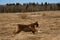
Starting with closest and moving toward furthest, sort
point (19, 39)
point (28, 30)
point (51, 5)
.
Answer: point (19, 39) → point (28, 30) → point (51, 5)

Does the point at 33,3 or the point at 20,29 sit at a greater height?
the point at 20,29

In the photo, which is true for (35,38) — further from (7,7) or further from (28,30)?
(7,7)

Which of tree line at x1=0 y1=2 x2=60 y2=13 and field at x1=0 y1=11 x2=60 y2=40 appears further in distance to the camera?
tree line at x1=0 y1=2 x2=60 y2=13

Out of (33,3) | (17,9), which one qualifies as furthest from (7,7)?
(33,3)

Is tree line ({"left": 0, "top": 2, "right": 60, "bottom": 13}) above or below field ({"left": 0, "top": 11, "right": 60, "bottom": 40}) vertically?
below

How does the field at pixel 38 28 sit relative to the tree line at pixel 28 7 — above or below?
above

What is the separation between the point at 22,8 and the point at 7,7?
272cm

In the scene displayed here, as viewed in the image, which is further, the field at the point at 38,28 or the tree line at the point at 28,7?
the tree line at the point at 28,7

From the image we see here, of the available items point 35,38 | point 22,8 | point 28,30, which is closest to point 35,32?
point 28,30

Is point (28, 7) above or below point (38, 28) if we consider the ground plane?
below

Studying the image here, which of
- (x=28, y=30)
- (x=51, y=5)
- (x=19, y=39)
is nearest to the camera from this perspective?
(x=19, y=39)

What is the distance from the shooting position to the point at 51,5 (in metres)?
42.8

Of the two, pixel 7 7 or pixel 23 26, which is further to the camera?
pixel 7 7

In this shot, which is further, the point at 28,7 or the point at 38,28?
the point at 28,7
